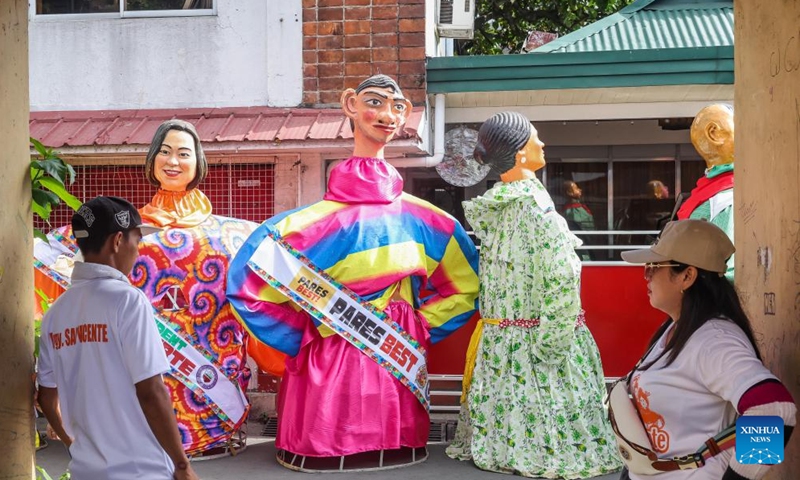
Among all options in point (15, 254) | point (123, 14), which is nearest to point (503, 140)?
point (15, 254)

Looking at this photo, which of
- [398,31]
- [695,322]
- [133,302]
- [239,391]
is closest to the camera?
[695,322]

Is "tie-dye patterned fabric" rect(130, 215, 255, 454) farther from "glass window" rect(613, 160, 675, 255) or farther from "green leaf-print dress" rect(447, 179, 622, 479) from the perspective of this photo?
"glass window" rect(613, 160, 675, 255)

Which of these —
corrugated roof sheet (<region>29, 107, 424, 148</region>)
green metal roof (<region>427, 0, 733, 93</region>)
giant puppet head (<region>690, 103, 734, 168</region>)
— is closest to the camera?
giant puppet head (<region>690, 103, 734, 168</region>)

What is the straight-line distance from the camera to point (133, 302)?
3.40 meters

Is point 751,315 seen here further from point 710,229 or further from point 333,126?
point 333,126

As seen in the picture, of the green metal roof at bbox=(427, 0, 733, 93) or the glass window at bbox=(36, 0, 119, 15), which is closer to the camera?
the green metal roof at bbox=(427, 0, 733, 93)

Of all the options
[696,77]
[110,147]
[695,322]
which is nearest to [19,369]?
[695,322]

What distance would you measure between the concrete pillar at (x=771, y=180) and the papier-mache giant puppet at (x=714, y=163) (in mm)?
2080

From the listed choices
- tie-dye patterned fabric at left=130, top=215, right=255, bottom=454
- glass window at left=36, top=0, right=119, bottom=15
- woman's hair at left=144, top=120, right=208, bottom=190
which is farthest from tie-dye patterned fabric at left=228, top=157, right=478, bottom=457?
glass window at left=36, top=0, right=119, bottom=15

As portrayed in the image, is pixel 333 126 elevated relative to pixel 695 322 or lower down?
elevated

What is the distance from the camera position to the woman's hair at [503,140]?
20.5ft

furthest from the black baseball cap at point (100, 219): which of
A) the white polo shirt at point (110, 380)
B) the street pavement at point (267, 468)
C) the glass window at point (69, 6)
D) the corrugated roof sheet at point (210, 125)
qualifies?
the glass window at point (69, 6)

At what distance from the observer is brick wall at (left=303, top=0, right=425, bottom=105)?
25.7ft

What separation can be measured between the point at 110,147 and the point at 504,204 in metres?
3.00
